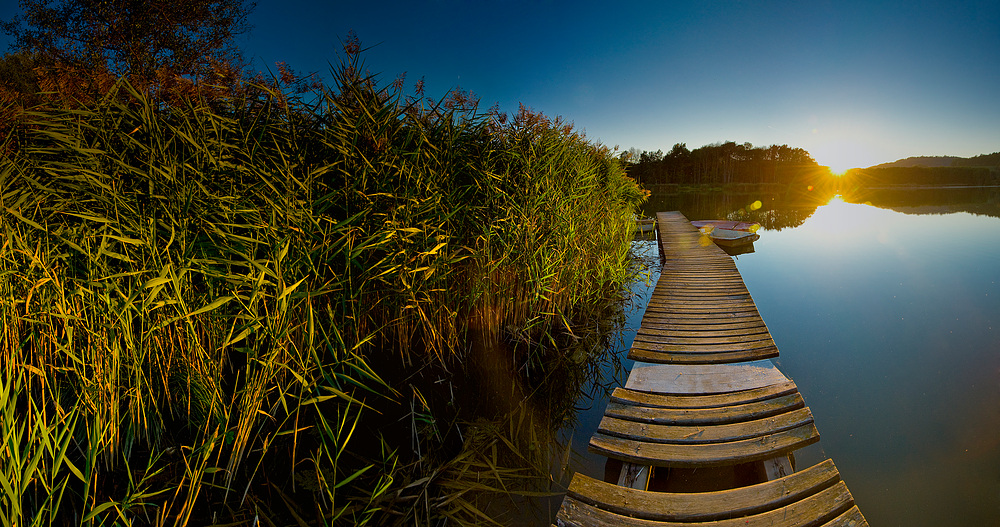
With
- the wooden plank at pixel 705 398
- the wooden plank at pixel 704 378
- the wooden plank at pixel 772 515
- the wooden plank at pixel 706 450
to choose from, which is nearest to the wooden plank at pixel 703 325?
the wooden plank at pixel 704 378

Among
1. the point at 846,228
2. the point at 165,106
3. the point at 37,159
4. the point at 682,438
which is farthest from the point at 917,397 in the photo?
the point at 846,228

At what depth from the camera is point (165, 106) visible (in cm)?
216

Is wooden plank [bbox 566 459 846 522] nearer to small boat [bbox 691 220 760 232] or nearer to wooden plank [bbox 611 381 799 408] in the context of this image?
wooden plank [bbox 611 381 799 408]

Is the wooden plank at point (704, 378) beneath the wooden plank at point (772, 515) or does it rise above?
above

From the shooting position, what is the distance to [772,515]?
156 cm

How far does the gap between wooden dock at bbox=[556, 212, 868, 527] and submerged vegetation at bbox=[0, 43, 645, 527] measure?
1.96 feet

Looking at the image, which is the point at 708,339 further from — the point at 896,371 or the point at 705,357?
the point at 896,371

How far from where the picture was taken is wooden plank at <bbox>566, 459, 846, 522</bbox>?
1.60 metres

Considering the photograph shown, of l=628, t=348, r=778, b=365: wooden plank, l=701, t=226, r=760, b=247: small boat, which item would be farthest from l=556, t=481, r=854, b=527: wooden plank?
l=701, t=226, r=760, b=247: small boat

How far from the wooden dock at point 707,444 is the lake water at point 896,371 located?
0.37 meters

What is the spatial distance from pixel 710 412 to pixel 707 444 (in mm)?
323

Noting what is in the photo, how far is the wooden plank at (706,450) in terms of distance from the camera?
1943mm

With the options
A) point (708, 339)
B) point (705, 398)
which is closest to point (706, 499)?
point (705, 398)

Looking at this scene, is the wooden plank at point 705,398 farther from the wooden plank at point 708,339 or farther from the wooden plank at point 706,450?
the wooden plank at point 708,339
